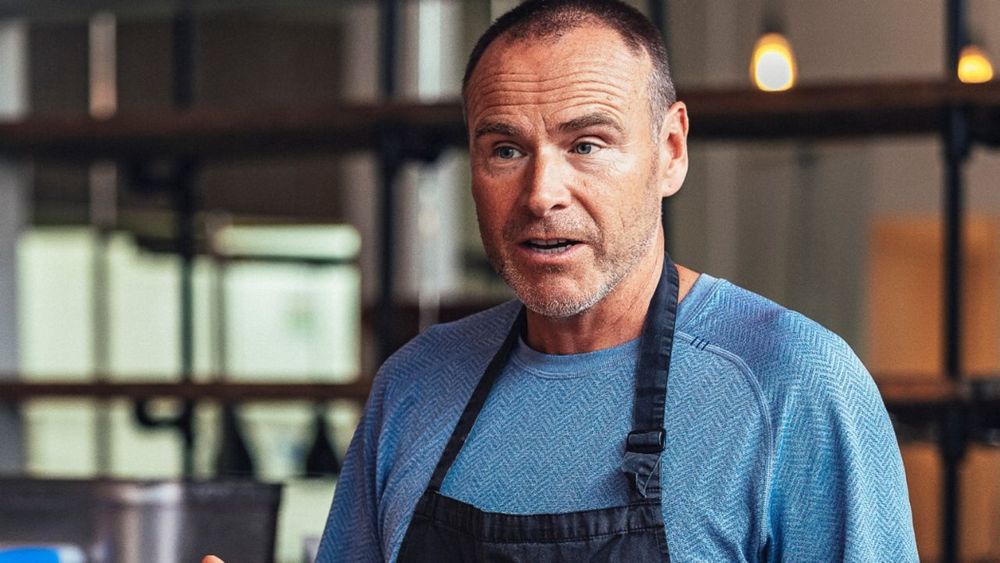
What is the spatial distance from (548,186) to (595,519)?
0.96 feet

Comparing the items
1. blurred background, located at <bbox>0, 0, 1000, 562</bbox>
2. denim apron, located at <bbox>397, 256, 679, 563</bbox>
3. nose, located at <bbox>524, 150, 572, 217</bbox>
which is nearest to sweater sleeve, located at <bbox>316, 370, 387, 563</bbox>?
denim apron, located at <bbox>397, 256, 679, 563</bbox>

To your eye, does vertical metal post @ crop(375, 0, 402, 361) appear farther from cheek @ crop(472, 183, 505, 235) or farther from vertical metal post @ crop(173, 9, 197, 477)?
cheek @ crop(472, 183, 505, 235)

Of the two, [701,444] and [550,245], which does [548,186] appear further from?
[701,444]

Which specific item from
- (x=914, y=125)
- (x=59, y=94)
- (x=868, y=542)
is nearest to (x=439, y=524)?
(x=868, y=542)

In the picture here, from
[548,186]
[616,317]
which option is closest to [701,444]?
[616,317]

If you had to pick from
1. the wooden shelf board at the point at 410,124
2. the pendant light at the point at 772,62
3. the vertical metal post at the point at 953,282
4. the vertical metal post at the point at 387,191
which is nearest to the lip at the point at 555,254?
the wooden shelf board at the point at 410,124

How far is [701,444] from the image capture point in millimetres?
1190

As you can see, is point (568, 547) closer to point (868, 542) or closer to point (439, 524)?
point (439, 524)

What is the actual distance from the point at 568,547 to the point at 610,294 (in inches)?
9.2

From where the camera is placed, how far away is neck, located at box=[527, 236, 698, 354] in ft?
4.20

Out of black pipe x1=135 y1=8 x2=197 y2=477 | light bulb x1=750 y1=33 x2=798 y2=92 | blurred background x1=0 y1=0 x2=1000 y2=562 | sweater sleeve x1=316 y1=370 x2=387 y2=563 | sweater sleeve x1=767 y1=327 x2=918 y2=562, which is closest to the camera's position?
sweater sleeve x1=767 y1=327 x2=918 y2=562

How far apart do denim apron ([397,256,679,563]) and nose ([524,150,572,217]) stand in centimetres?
15

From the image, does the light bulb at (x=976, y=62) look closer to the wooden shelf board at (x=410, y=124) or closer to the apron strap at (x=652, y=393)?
the wooden shelf board at (x=410, y=124)

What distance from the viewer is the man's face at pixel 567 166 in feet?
3.98
